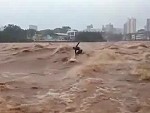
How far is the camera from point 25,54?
1270 cm

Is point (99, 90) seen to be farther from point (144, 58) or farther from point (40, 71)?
point (144, 58)

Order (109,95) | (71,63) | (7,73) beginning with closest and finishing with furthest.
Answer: (109,95)
(7,73)
(71,63)

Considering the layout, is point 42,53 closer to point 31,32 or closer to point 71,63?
point 71,63

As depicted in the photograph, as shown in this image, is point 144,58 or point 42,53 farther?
point 42,53

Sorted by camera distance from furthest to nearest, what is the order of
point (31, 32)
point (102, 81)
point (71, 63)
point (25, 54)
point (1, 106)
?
point (31, 32), point (25, 54), point (71, 63), point (102, 81), point (1, 106)

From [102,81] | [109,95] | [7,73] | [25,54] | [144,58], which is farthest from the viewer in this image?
[25,54]

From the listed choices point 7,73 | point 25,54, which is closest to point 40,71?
point 7,73

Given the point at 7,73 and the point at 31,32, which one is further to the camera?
the point at 31,32

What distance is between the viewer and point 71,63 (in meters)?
10.5

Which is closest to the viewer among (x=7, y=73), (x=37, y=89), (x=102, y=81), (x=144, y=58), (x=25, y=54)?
(x=37, y=89)

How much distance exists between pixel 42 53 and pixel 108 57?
305 centimetres

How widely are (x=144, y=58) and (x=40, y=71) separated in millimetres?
3536

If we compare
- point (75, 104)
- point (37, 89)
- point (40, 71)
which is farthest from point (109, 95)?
point (40, 71)

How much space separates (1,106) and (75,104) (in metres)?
1.21
